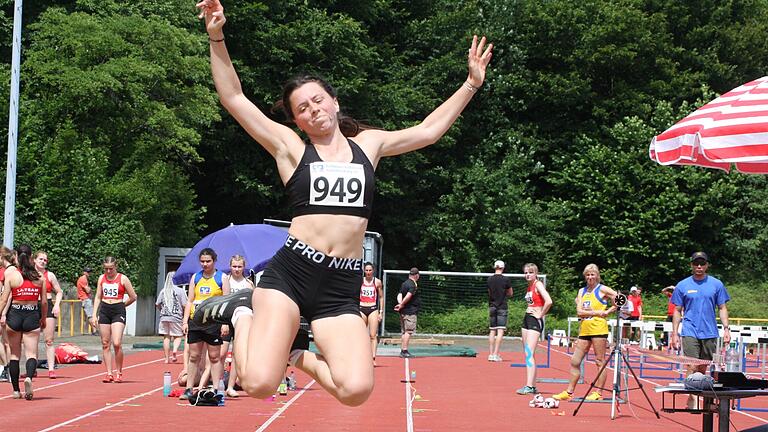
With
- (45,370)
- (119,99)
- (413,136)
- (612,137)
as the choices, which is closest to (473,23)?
(612,137)

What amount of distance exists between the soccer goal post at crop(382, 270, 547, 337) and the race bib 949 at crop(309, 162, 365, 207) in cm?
3058

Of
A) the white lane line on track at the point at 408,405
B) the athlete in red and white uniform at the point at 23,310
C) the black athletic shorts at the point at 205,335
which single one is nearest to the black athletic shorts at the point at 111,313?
the athlete in red and white uniform at the point at 23,310

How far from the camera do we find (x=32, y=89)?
120 feet

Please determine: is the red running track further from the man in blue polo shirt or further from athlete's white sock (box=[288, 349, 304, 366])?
athlete's white sock (box=[288, 349, 304, 366])

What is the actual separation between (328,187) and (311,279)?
0.54 metres

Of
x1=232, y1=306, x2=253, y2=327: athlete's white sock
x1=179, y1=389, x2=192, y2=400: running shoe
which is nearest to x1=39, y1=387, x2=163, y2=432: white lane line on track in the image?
x1=179, y1=389, x2=192, y2=400: running shoe

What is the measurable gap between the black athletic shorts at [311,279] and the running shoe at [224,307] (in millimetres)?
894

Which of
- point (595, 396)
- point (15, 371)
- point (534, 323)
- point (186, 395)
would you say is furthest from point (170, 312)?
point (595, 396)

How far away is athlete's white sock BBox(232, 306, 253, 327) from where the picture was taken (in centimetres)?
748

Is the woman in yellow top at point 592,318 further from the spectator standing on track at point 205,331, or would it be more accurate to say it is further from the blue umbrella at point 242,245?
the blue umbrella at point 242,245

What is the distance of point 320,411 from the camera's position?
47.6 ft

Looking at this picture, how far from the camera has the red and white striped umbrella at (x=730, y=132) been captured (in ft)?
35.0

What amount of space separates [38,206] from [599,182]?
69.2ft

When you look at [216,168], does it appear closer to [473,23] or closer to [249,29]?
[249,29]
